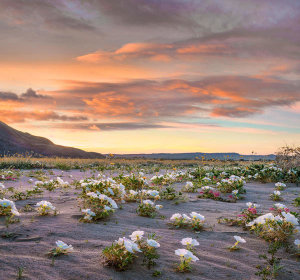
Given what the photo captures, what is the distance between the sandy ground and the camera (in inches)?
123

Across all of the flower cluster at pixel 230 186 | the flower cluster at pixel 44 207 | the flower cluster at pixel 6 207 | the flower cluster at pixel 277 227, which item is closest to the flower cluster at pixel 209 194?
the flower cluster at pixel 230 186

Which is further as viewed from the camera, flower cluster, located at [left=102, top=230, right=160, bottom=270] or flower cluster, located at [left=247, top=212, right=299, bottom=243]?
flower cluster, located at [left=247, top=212, right=299, bottom=243]

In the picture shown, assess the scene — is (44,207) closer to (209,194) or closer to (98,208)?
(98,208)

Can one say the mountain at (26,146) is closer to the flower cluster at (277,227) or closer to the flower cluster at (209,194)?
the flower cluster at (209,194)

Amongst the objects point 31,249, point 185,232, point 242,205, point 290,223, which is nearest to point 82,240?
point 31,249

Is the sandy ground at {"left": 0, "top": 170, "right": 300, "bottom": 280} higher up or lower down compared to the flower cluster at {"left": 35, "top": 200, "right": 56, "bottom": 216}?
lower down

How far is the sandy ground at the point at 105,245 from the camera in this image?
3.13 m

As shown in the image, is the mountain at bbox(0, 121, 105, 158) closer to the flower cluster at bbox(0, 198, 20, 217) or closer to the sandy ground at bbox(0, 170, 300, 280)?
the flower cluster at bbox(0, 198, 20, 217)

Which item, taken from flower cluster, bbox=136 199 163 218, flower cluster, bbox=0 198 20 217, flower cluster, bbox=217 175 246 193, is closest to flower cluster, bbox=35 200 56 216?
flower cluster, bbox=0 198 20 217

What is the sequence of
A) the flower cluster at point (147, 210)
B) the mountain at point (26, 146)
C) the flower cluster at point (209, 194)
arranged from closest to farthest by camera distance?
1. the flower cluster at point (147, 210)
2. the flower cluster at point (209, 194)
3. the mountain at point (26, 146)

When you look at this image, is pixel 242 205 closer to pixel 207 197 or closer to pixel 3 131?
pixel 207 197

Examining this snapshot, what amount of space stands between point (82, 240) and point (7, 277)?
124cm

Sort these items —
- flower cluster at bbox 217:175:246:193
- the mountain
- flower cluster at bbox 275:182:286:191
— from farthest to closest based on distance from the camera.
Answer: the mountain → flower cluster at bbox 217:175:246:193 → flower cluster at bbox 275:182:286:191

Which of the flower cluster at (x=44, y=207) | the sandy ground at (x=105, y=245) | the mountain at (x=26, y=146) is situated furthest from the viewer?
the mountain at (x=26, y=146)
